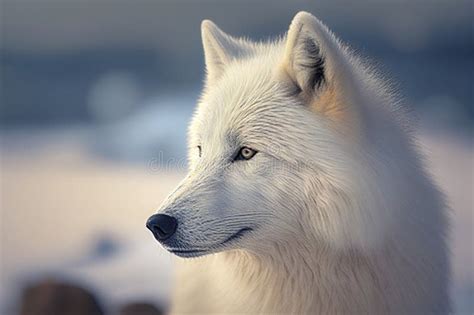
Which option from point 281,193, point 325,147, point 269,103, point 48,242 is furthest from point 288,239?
point 48,242

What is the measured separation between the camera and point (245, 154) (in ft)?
5.66

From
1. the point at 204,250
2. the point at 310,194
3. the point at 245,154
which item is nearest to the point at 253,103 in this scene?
the point at 245,154

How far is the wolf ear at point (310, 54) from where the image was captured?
1619mm

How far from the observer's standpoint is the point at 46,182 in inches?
148

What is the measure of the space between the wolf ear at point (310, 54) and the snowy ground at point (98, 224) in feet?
3.23

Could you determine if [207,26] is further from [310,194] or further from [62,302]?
[62,302]

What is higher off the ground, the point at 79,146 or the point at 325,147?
the point at 325,147

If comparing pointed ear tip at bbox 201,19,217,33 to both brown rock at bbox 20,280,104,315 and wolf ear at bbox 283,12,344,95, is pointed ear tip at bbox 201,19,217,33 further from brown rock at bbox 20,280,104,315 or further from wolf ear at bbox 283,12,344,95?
brown rock at bbox 20,280,104,315

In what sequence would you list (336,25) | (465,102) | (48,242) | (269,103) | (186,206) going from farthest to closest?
(48,242) < (465,102) < (336,25) < (269,103) < (186,206)

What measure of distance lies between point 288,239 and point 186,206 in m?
0.32

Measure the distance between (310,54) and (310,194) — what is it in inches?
15.5

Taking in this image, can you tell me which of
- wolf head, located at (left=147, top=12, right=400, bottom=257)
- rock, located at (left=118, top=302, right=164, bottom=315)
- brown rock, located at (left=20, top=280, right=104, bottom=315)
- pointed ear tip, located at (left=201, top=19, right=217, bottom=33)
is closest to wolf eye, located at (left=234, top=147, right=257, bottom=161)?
wolf head, located at (left=147, top=12, right=400, bottom=257)

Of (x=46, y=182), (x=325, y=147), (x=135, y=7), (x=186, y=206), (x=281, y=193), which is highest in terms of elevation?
(x=135, y=7)

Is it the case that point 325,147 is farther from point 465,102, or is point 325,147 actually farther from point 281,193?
point 465,102
